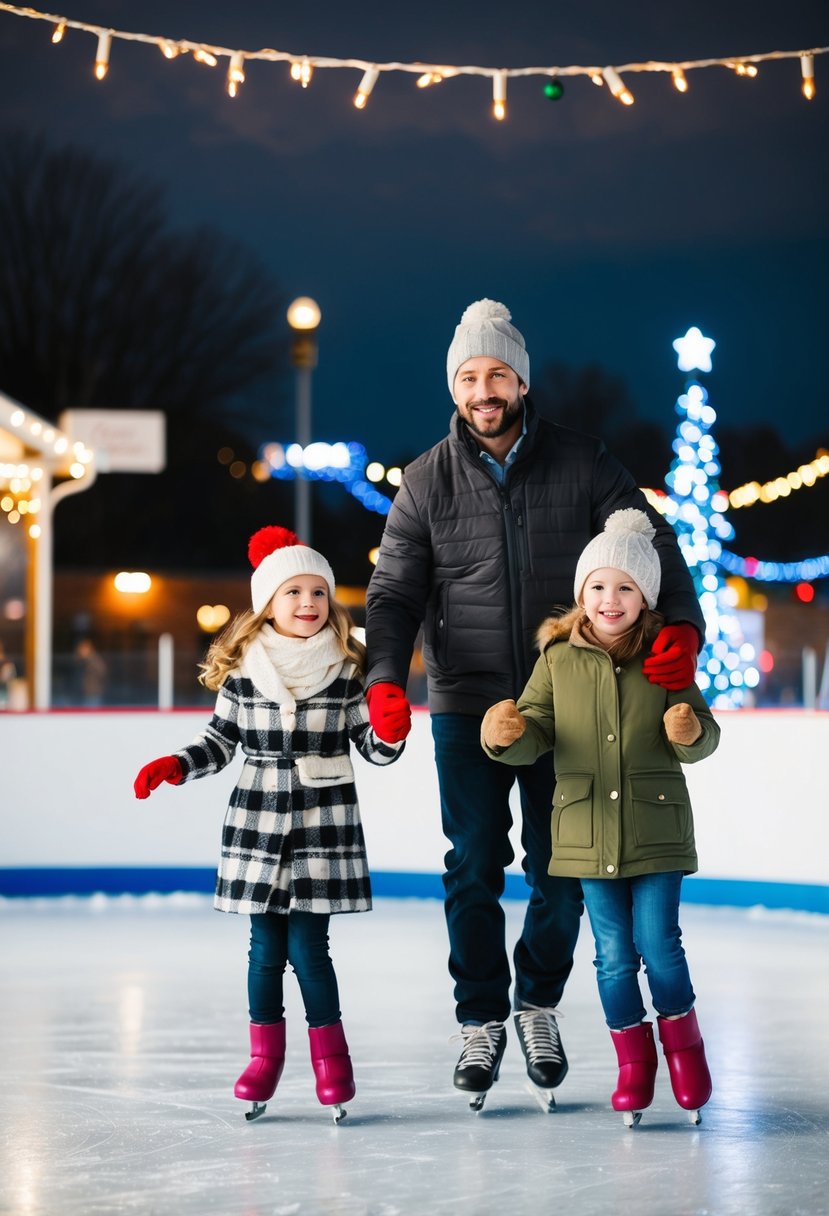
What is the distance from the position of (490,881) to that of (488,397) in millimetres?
952

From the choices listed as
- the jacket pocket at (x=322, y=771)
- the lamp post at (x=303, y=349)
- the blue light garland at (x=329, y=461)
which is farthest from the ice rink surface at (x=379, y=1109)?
the blue light garland at (x=329, y=461)

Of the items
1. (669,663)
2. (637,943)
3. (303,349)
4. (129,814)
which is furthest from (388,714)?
(303,349)

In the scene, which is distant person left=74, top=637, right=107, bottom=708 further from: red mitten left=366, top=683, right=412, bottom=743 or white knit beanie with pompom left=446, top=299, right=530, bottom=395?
red mitten left=366, top=683, right=412, bottom=743

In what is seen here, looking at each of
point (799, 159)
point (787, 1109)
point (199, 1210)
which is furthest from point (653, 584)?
point (799, 159)

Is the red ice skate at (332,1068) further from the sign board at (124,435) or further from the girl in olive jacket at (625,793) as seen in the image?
the sign board at (124,435)

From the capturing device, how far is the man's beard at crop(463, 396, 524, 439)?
3.59 m

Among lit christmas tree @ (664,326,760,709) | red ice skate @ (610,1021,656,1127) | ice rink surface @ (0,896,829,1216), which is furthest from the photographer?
lit christmas tree @ (664,326,760,709)

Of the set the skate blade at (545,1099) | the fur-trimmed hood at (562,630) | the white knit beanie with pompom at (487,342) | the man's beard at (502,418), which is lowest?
the skate blade at (545,1099)

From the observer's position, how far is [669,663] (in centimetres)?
331

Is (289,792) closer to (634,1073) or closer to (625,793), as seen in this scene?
(625,793)

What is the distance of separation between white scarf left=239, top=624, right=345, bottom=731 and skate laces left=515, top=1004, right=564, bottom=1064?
757 mm

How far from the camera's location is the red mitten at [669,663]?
3.31 meters

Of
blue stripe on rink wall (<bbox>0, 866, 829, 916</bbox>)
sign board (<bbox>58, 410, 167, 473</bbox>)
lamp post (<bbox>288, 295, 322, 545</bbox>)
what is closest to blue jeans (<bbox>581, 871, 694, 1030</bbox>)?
blue stripe on rink wall (<bbox>0, 866, 829, 916</bbox>)

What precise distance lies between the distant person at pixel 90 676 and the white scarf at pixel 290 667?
5.79 metres
